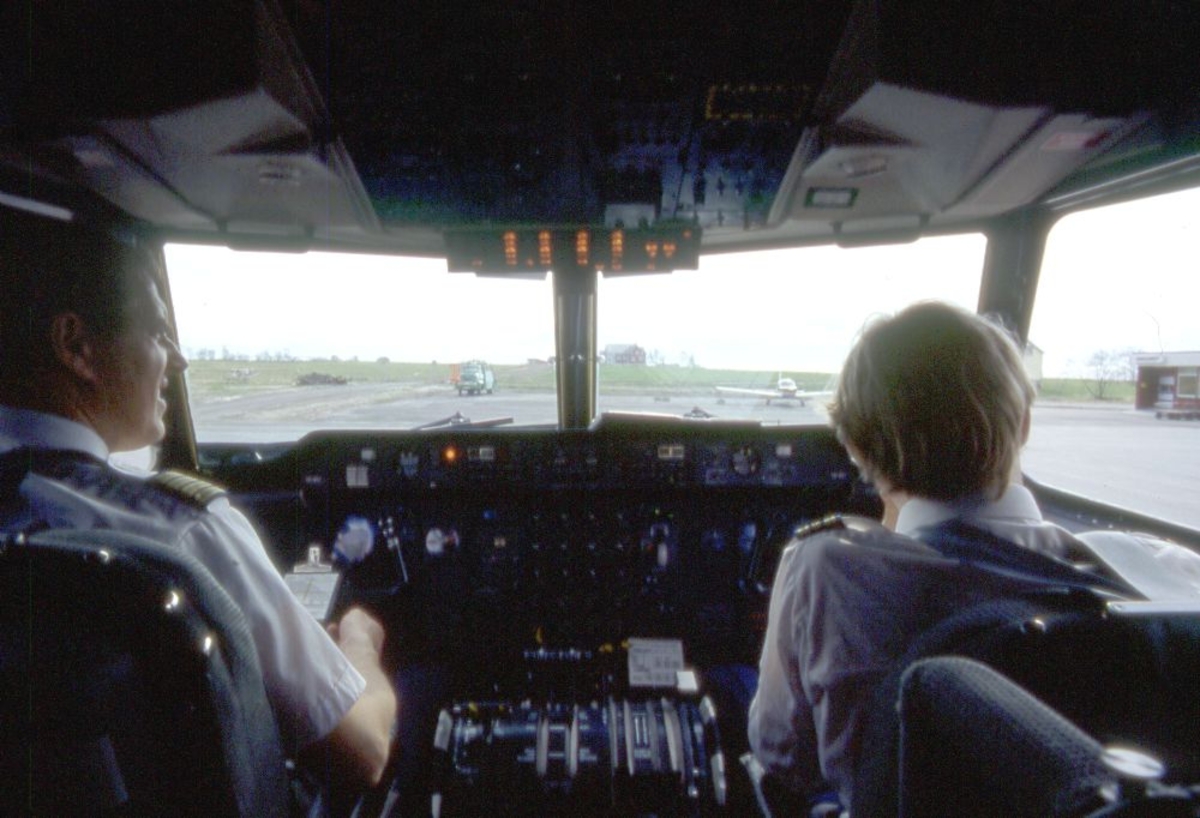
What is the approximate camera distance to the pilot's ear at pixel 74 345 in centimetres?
106

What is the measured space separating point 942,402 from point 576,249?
181 centimetres

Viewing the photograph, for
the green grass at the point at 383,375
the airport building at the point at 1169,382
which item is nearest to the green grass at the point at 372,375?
the green grass at the point at 383,375

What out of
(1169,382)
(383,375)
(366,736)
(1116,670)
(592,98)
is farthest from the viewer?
(383,375)

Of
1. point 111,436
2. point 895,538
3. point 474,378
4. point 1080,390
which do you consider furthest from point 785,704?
point 474,378

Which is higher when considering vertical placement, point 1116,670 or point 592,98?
point 592,98

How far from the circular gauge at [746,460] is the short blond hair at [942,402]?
126 centimetres

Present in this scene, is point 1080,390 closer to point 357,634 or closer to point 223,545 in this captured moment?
point 357,634

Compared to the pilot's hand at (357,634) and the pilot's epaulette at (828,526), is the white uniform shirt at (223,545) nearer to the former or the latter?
the pilot's hand at (357,634)

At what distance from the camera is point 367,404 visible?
9.23 feet

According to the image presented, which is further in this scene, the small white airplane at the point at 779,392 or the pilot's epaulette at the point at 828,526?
the small white airplane at the point at 779,392

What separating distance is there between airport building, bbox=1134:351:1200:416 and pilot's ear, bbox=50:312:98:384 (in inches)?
100

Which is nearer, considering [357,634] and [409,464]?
[357,634]

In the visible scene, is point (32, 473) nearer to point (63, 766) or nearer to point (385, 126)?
point (63, 766)

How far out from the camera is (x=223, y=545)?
3.43ft
